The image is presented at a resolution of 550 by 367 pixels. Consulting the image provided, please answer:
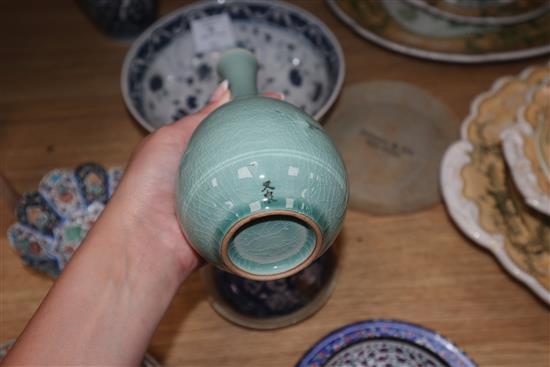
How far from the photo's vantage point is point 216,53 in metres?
1.06

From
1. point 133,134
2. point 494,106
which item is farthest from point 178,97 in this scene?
point 494,106

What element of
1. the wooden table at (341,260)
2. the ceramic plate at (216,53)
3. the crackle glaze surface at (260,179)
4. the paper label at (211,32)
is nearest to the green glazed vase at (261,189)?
the crackle glaze surface at (260,179)

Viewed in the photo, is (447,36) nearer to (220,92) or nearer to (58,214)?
(220,92)

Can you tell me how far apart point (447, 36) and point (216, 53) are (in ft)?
1.51

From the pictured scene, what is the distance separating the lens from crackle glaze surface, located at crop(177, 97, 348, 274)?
46 cm

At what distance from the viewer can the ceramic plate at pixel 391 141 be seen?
87cm

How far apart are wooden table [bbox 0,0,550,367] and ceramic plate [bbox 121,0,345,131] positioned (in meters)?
0.10

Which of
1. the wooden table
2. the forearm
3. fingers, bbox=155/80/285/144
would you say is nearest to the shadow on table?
the wooden table

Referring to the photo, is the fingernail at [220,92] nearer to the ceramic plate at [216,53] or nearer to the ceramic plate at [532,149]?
the ceramic plate at [216,53]

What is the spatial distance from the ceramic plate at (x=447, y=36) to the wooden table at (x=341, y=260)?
3 cm

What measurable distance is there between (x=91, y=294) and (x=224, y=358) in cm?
23

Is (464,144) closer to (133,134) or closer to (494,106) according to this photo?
(494,106)

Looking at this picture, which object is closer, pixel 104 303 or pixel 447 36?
pixel 104 303

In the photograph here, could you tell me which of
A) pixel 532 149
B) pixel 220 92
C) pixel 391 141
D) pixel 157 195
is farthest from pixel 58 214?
pixel 532 149
